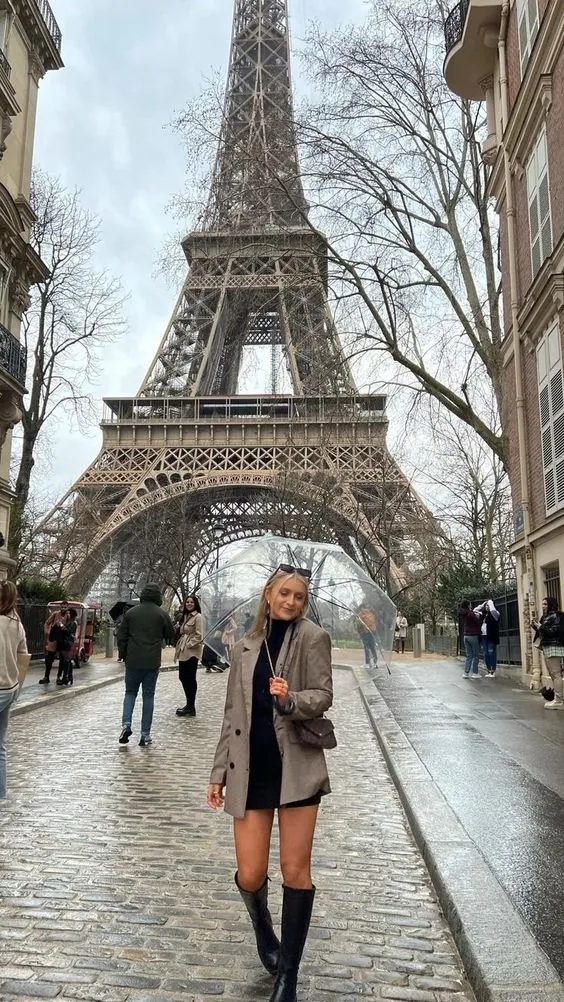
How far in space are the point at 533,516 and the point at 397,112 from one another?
7.57 meters

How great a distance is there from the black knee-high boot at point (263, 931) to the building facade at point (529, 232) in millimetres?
9580

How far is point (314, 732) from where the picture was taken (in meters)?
2.85

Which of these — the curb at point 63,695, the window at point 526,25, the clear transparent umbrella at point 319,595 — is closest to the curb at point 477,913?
the clear transparent umbrella at point 319,595

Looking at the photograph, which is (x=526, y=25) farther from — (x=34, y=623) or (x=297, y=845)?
(x=34, y=623)

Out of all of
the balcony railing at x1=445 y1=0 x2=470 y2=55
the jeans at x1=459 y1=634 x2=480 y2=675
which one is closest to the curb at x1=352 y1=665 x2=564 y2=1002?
the jeans at x1=459 y1=634 x2=480 y2=675

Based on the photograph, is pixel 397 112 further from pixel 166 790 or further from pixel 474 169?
pixel 166 790

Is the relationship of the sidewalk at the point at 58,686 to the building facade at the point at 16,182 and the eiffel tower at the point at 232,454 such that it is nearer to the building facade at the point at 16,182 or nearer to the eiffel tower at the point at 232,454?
the building facade at the point at 16,182

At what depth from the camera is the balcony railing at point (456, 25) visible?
1489 centimetres

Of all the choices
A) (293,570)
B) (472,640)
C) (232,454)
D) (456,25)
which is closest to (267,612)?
(293,570)

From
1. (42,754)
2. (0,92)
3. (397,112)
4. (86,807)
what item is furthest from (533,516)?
(0,92)

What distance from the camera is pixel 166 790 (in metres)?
6.29

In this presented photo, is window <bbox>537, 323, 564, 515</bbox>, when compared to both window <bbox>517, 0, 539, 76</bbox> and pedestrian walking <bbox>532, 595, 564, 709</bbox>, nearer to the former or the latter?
pedestrian walking <bbox>532, 595, 564, 709</bbox>

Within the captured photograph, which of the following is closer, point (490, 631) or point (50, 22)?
point (490, 631)

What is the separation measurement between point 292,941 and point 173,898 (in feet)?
4.61
